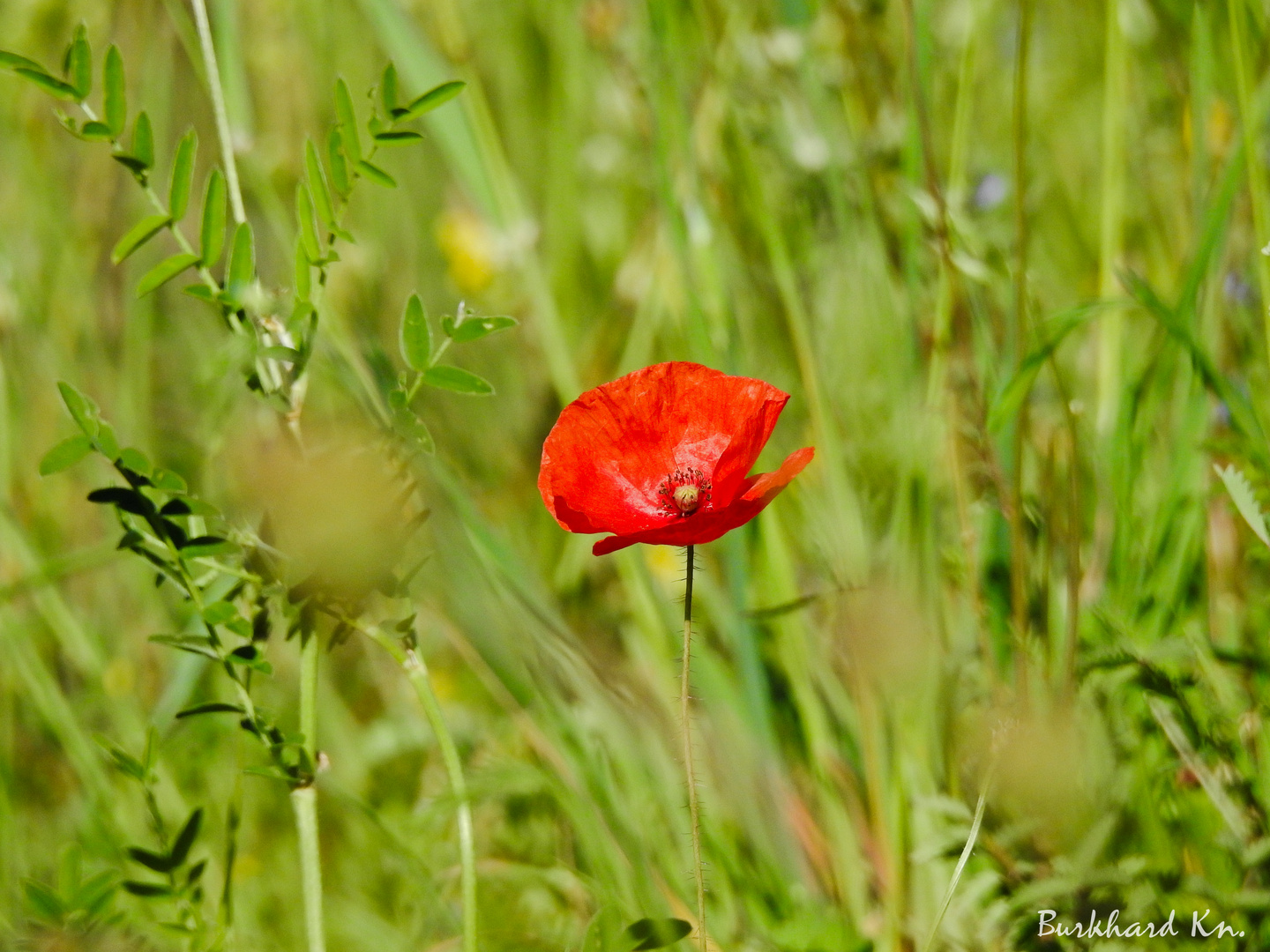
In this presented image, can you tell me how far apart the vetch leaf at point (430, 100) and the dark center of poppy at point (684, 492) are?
28 cm

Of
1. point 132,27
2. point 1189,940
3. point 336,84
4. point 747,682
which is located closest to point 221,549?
point 336,84

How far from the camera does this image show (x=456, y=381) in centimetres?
68

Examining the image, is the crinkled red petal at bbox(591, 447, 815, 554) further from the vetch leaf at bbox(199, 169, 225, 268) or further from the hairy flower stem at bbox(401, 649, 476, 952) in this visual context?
the vetch leaf at bbox(199, 169, 225, 268)

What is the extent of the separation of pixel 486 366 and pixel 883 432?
2.40 ft

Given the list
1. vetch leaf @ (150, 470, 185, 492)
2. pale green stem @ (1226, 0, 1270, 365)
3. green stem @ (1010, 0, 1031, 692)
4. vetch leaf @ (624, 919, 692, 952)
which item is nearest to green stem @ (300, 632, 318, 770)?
vetch leaf @ (150, 470, 185, 492)

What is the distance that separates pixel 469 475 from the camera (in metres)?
1.46

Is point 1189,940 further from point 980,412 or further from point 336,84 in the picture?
point 336,84

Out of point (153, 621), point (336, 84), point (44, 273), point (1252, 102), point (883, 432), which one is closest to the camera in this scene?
point (336, 84)

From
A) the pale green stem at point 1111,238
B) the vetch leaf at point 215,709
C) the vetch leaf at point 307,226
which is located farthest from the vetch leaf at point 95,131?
the pale green stem at point 1111,238

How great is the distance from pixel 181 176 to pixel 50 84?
0.28 ft

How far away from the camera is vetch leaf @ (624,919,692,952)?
2.21 feet

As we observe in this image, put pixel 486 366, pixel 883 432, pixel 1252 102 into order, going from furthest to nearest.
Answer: pixel 486 366 < pixel 883 432 < pixel 1252 102

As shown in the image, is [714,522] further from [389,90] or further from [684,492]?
[389,90]

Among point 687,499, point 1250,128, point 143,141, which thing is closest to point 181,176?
point 143,141
